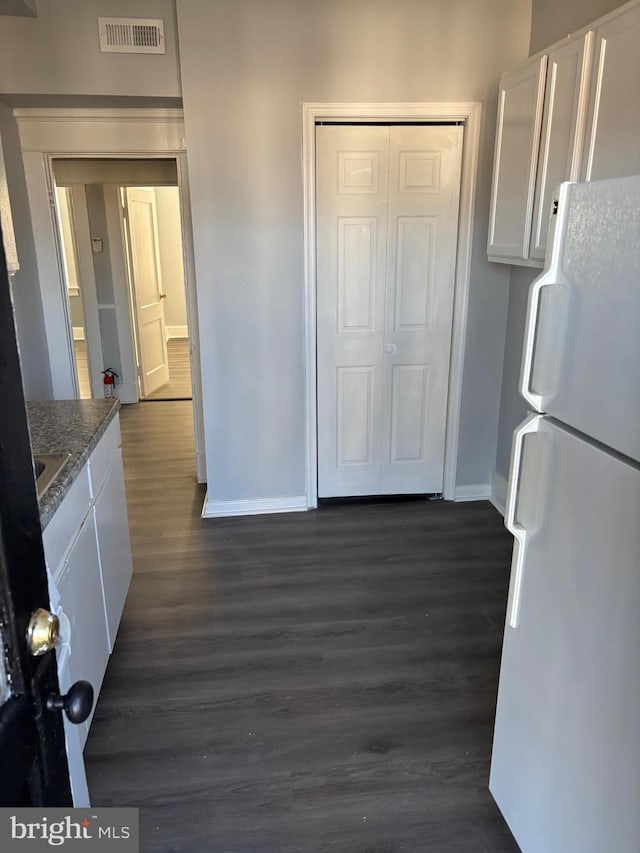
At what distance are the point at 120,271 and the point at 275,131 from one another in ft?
10.2

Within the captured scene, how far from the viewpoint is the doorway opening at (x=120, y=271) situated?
5363 millimetres

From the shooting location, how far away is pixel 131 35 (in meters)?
3.13

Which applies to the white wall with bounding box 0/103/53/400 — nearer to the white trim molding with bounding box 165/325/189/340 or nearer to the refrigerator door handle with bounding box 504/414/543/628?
the refrigerator door handle with bounding box 504/414/543/628

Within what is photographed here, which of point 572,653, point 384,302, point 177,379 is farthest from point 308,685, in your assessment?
point 177,379

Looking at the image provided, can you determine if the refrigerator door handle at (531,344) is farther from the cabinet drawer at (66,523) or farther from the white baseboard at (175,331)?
the white baseboard at (175,331)

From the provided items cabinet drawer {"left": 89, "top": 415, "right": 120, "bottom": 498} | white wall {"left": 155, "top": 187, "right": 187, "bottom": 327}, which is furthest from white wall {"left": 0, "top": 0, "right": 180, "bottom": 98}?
white wall {"left": 155, "top": 187, "right": 187, "bottom": 327}

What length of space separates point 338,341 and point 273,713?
2.10 metres

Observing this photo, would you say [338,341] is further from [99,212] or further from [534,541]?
[99,212]

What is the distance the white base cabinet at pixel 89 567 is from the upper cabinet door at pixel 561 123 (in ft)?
6.73

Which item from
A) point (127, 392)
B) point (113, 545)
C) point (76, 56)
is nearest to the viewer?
point (113, 545)

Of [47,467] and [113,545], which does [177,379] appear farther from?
Result: [47,467]

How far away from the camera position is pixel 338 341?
360cm

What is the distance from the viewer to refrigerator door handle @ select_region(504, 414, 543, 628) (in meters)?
1.45

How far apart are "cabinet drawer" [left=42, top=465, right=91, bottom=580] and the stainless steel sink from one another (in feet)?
0.23
